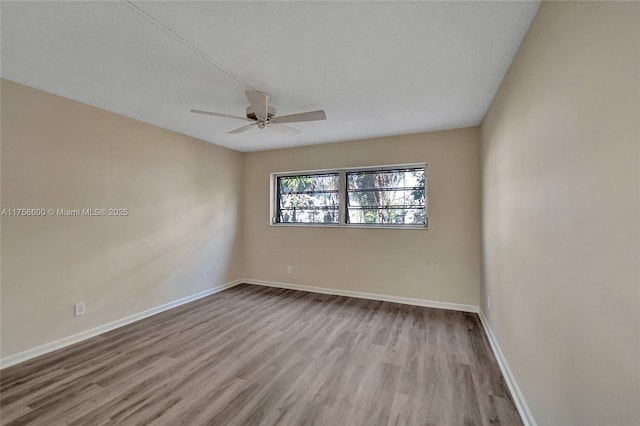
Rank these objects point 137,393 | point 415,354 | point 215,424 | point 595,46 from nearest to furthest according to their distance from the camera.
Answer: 1. point 595,46
2. point 215,424
3. point 137,393
4. point 415,354

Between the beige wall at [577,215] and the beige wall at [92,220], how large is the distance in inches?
155

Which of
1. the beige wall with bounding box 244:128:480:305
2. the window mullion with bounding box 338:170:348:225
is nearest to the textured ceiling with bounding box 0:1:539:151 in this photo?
the beige wall with bounding box 244:128:480:305

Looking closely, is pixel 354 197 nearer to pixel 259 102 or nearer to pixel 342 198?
pixel 342 198

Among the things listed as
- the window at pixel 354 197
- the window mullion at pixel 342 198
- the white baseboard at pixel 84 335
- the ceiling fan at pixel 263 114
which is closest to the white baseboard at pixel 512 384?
the window at pixel 354 197

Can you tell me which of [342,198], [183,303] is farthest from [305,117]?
[183,303]

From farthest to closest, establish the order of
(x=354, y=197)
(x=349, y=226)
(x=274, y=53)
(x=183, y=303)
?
(x=354, y=197), (x=349, y=226), (x=183, y=303), (x=274, y=53)

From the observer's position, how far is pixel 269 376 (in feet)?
6.97

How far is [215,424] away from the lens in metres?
1.64

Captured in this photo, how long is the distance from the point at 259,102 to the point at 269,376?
2.36 meters

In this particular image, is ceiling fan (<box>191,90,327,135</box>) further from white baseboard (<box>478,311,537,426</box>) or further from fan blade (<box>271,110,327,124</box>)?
white baseboard (<box>478,311,537,426</box>)

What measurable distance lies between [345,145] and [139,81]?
2.81 m

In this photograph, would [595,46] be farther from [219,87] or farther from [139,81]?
[139,81]

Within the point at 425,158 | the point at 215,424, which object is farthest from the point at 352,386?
the point at 425,158

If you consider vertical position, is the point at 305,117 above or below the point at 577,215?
above
